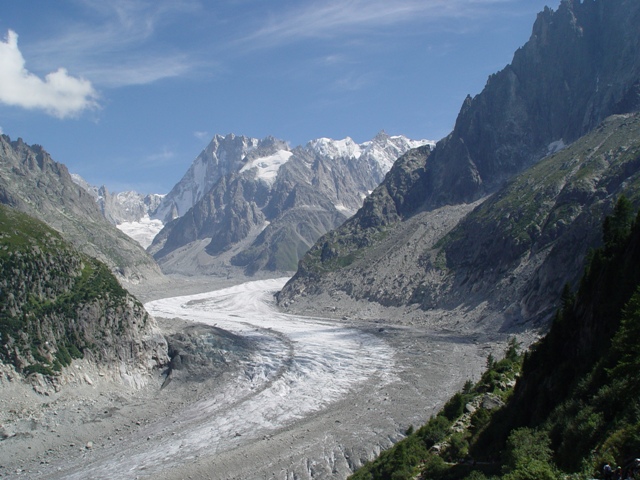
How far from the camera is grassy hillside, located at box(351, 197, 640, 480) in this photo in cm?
2091

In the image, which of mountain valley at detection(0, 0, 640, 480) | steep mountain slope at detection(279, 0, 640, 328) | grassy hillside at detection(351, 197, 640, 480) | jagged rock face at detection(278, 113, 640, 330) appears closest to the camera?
grassy hillside at detection(351, 197, 640, 480)

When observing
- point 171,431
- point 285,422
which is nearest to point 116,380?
point 171,431

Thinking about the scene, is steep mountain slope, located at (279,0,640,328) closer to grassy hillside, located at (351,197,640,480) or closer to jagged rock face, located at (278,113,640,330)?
jagged rock face, located at (278,113,640,330)

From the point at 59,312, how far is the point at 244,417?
1172 inches

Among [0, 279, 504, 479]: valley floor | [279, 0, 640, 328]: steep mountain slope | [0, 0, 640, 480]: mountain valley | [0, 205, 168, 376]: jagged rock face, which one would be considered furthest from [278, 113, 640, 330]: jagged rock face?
[0, 205, 168, 376]: jagged rock face

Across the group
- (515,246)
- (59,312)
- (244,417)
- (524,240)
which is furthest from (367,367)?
(524,240)

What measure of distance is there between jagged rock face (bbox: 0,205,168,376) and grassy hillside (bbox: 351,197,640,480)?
44.2 meters

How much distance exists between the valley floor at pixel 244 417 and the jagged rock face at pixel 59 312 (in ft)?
11.8

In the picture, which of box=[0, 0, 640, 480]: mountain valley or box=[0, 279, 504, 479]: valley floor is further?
box=[0, 279, 504, 479]: valley floor

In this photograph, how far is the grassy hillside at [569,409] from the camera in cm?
2091

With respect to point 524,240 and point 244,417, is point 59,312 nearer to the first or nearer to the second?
point 244,417

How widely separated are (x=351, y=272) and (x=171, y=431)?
13504 cm

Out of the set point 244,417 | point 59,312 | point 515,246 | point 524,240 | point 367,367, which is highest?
point 59,312

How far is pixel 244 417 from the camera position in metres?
63.1
